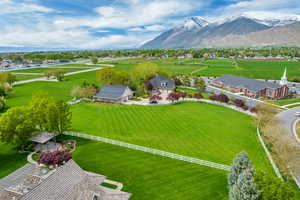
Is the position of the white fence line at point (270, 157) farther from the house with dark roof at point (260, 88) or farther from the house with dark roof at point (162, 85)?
the house with dark roof at point (162, 85)

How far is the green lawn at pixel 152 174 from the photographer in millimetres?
19609

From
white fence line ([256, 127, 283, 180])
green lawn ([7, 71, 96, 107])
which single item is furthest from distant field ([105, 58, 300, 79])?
white fence line ([256, 127, 283, 180])

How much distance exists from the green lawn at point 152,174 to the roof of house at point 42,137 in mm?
5055

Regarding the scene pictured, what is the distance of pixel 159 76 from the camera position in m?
75.2

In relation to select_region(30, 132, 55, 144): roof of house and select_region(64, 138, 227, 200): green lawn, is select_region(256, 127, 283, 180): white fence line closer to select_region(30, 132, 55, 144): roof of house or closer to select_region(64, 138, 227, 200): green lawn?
select_region(64, 138, 227, 200): green lawn

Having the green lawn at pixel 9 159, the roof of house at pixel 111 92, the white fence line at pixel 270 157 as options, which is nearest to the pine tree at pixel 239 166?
the white fence line at pixel 270 157

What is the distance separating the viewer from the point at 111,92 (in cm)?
5872

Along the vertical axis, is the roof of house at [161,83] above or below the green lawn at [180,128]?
above

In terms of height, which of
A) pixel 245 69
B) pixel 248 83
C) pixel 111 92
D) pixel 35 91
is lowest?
pixel 35 91

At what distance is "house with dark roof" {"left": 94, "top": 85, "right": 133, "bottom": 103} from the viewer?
2245 inches

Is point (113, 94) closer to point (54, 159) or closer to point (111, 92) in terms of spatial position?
point (111, 92)

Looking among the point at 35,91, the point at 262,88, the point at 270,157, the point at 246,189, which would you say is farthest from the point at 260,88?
the point at 35,91

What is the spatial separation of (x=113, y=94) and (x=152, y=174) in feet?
128

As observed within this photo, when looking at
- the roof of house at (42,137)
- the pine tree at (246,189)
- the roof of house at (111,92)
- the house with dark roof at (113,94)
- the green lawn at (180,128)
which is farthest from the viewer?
the roof of house at (111,92)
